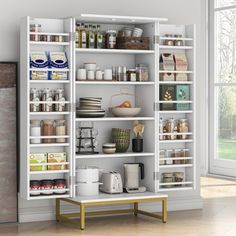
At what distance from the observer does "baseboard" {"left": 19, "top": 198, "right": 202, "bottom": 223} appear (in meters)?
6.73

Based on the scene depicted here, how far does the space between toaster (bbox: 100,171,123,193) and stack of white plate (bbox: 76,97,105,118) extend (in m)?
0.62

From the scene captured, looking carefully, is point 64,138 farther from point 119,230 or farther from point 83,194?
point 119,230

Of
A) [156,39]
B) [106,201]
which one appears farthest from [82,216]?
[156,39]

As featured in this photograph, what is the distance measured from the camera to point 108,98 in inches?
278

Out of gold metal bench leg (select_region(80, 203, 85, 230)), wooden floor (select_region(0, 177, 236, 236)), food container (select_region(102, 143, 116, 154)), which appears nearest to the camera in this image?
wooden floor (select_region(0, 177, 236, 236))

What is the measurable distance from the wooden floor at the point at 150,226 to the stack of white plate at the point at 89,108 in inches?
42.7

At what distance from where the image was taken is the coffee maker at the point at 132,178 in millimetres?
6859

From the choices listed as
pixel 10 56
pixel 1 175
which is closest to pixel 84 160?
pixel 1 175

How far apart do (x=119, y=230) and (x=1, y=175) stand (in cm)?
128

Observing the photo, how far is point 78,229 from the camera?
6.41 meters

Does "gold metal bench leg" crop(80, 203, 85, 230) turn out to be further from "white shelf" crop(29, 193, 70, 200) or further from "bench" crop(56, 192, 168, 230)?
"white shelf" crop(29, 193, 70, 200)

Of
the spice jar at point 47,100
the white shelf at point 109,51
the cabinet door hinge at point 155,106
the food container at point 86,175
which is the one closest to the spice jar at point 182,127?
the cabinet door hinge at point 155,106

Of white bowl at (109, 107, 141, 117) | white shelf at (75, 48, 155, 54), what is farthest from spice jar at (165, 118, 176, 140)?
white shelf at (75, 48, 155, 54)

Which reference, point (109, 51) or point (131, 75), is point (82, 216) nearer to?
point (131, 75)
